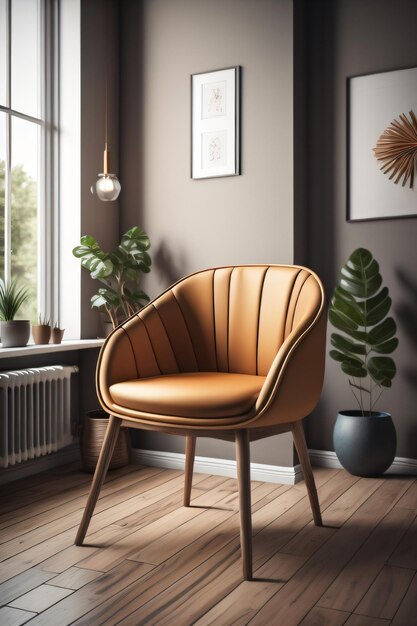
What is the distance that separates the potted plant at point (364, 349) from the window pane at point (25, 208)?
4.85 ft

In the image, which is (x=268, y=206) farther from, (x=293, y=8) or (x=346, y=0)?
(x=346, y=0)

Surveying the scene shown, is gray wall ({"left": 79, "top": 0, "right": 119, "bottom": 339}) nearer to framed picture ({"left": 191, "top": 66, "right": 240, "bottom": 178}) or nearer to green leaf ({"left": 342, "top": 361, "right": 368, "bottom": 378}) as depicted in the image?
framed picture ({"left": 191, "top": 66, "right": 240, "bottom": 178})

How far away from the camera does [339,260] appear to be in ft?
10.2

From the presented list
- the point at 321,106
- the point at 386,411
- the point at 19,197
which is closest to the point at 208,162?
the point at 321,106

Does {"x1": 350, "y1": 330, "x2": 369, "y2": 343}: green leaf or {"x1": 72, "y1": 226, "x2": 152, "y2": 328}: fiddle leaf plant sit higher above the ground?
{"x1": 72, "y1": 226, "x2": 152, "y2": 328}: fiddle leaf plant

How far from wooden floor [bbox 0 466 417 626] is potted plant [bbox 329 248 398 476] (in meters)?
0.12

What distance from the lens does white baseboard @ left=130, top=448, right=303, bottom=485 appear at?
9.46ft

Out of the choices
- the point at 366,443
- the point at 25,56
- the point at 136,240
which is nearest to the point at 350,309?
the point at 366,443

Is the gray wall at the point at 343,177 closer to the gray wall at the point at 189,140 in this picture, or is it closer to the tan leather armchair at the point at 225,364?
the gray wall at the point at 189,140

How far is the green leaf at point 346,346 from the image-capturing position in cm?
288

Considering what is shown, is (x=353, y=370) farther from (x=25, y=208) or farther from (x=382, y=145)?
(x=25, y=208)

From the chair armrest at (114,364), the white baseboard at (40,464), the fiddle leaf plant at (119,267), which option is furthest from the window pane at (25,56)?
the white baseboard at (40,464)

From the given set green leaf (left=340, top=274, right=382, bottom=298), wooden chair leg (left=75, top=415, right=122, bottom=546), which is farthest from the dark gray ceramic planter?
wooden chair leg (left=75, top=415, right=122, bottom=546)

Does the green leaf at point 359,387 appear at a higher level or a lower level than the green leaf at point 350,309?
→ lower
